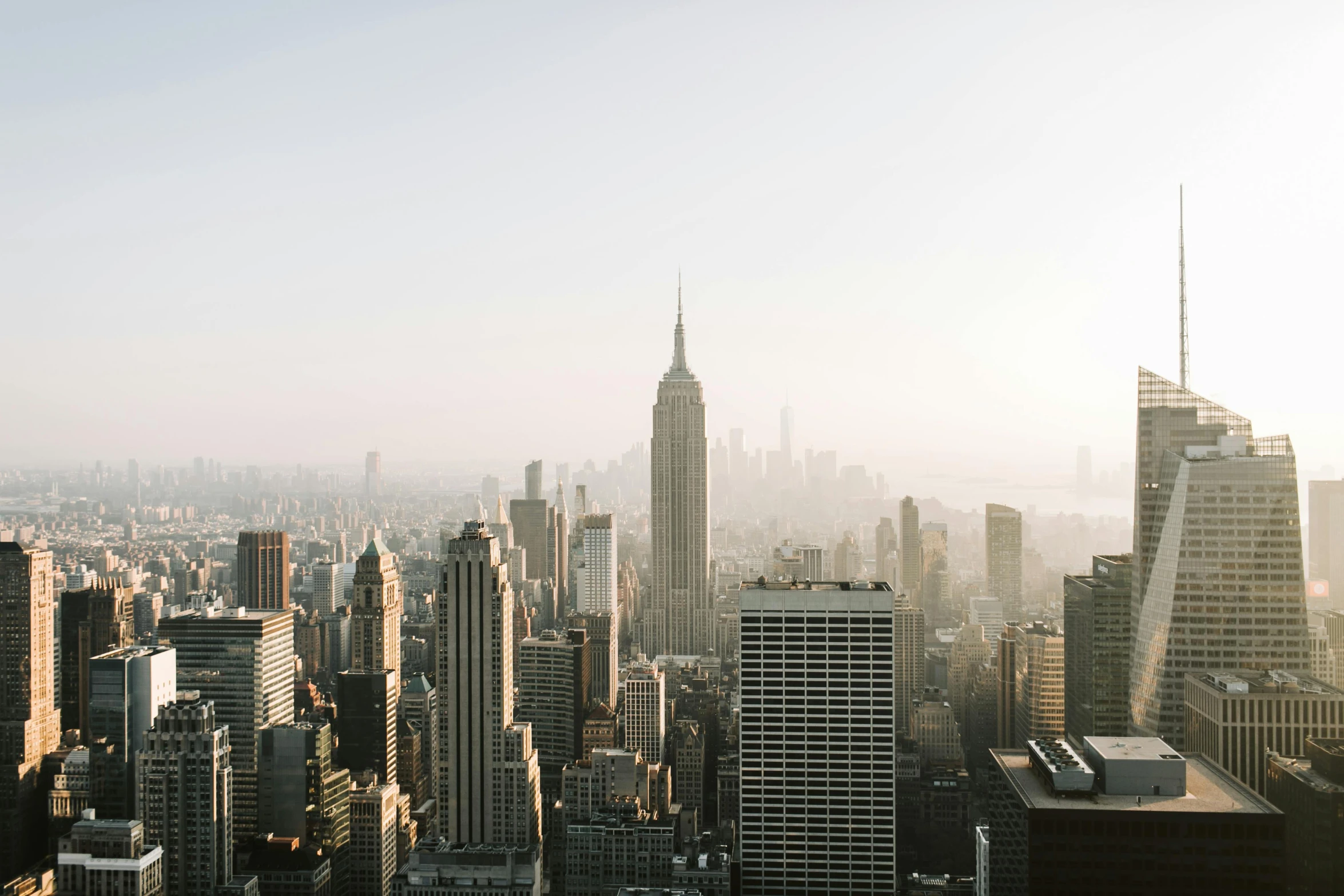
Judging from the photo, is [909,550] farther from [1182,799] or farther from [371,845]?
[1182,799]

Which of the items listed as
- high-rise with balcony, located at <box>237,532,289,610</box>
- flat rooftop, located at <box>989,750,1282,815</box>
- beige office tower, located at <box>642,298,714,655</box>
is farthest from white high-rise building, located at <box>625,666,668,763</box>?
beige office tower, located at <box>642,298,714,655</box>

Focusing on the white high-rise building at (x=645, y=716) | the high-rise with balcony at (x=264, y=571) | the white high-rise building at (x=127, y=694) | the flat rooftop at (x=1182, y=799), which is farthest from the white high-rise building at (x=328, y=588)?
the flat rooftop at (x=1182, y=799)

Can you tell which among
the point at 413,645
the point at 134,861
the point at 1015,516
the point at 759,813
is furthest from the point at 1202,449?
the point at 413,645

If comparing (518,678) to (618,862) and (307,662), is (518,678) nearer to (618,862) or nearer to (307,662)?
(307,662)

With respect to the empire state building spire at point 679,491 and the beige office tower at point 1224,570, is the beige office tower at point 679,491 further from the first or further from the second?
the beige office tower at point 1224,570

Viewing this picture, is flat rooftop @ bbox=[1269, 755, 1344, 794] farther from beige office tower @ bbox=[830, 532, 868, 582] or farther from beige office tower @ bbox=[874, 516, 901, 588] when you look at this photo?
beige office tower @ bbox=[830, 532, 868, 582]
